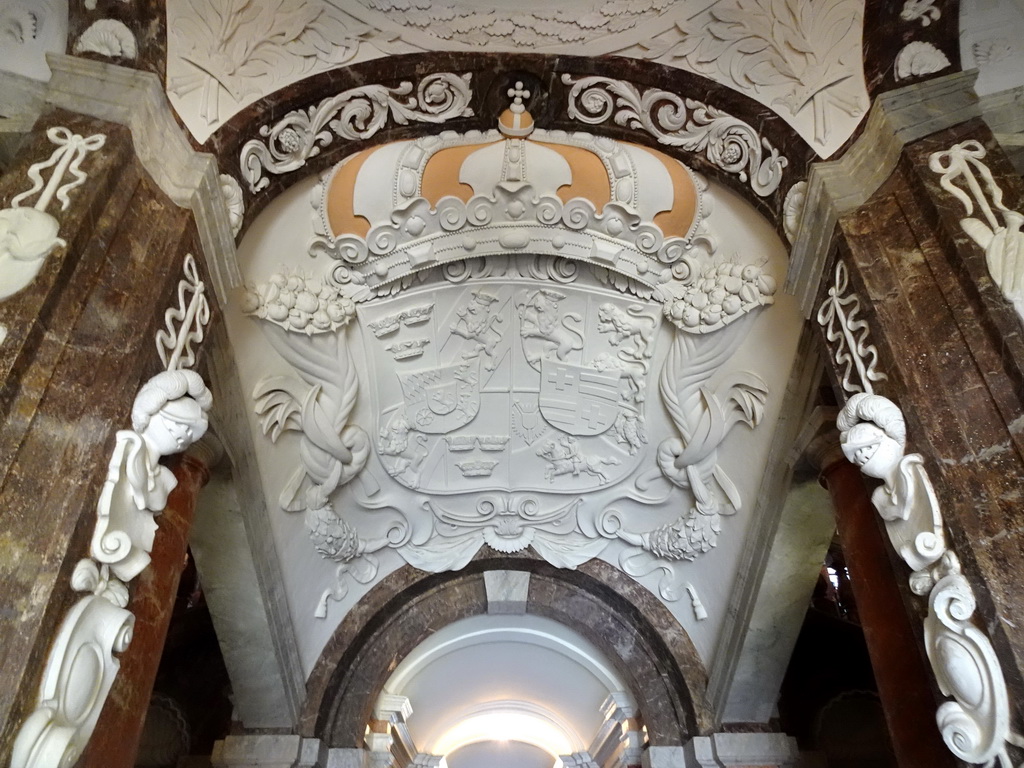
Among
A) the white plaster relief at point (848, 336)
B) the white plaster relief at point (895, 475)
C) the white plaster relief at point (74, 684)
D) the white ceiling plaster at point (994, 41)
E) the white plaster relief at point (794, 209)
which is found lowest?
the white plaster relief at point (74, 684)

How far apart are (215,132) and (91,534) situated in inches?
80.2

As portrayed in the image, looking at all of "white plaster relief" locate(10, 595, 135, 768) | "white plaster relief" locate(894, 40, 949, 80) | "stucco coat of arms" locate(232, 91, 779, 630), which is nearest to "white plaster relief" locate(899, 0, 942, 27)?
"white plaster relief" locate(894, 40, 949, 80)

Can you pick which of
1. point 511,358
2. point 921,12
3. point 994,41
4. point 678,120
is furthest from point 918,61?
point 511,358

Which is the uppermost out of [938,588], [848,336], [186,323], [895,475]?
[186,323]

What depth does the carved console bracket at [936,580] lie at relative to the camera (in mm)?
2176

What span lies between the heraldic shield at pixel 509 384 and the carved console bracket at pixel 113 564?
2132mm

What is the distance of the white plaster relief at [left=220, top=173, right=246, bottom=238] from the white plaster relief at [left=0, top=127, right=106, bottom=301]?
0.71 metres

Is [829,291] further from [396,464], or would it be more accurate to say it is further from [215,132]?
[396,464]

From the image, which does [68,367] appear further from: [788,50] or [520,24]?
[788,50]

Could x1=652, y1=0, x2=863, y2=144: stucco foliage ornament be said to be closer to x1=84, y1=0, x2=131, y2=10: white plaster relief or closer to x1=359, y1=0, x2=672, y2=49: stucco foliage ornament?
x1=359, y1=0, x2=672, y2=49: stucco foliage ornament

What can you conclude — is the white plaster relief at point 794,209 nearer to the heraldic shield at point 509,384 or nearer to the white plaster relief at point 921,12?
the white plaster relief at point 921,12

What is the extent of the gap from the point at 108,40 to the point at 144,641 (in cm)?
240

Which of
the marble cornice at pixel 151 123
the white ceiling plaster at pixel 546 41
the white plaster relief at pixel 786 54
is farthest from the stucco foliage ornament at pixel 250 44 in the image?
the white plaster relief at pixel 786 54

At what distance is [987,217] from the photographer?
280 centimetres
